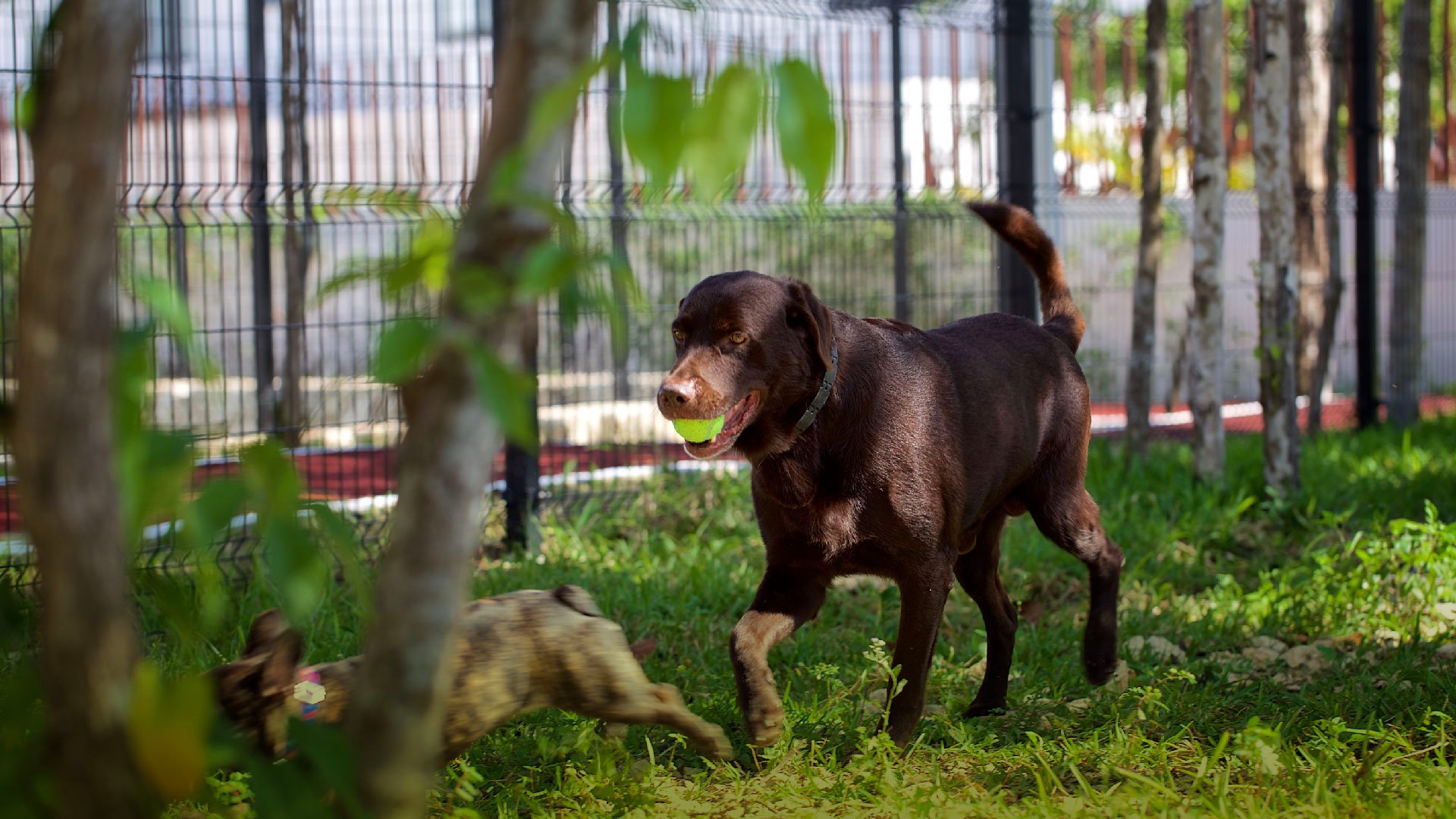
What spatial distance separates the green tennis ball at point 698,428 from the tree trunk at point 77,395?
6.89ft

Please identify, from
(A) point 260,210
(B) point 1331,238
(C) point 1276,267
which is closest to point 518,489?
(A) point 260,210

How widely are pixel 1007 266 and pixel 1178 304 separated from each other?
7.98 meters

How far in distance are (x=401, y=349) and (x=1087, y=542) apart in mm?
3542

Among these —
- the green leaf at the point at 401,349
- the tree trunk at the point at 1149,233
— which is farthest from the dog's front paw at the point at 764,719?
the tree trunk at the point at 1149,233

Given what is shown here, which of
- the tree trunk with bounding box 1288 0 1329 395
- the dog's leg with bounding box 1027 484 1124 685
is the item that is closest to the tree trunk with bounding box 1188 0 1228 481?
the tree trunk with bounding box 1288 0 1329 395

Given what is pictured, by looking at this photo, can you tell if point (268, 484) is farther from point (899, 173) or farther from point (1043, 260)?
point (899, 173)

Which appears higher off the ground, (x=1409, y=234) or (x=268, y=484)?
(x=1409, y=234)

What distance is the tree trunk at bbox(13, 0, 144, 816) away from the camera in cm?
146

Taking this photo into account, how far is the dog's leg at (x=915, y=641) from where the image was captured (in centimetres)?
374

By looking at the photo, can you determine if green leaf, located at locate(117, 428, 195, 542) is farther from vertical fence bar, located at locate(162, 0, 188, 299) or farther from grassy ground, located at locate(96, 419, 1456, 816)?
vertical fence bar, located at locate(162, 0, 188, 299)

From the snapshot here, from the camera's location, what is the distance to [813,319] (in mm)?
3695

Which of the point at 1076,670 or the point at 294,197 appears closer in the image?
the point at 1076,670

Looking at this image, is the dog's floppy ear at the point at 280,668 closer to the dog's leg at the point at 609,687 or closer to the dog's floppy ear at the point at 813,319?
the dog's leg at the point at 609,687

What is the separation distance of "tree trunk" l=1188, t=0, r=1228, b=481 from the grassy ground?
0.26 m
